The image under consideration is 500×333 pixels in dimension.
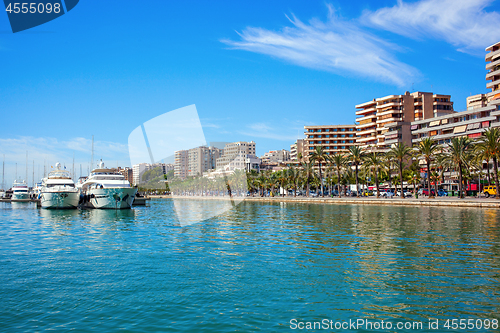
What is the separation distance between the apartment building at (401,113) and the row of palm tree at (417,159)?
1457 cm

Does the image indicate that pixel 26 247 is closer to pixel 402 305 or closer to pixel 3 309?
pixel 3 309

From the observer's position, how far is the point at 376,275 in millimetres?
14398

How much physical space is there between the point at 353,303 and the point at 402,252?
29.7ft

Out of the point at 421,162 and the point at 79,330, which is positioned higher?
the point at 421,162

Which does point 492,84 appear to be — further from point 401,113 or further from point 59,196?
point 59,196

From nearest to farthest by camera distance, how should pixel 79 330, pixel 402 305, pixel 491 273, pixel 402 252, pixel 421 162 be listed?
pixel 79 330
pixel 402 305
pixel 491 273
pixel 402 252
pixel 421 162

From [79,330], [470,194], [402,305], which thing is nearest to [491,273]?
[402,305]

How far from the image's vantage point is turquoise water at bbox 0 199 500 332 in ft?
33.9

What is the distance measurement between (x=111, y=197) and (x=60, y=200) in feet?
32.7

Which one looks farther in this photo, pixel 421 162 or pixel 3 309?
pixel 421 162

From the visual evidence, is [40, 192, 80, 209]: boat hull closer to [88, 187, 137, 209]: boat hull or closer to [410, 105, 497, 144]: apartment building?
[88, 187, 137, 209]: boat hull

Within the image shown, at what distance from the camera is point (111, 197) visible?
55656 mm

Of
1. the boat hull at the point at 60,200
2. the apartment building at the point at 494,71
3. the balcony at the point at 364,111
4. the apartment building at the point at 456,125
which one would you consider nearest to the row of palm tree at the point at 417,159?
the apartment building at the point at 456,125

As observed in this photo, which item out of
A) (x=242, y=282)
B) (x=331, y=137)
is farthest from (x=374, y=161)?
(x=242, y=282)
